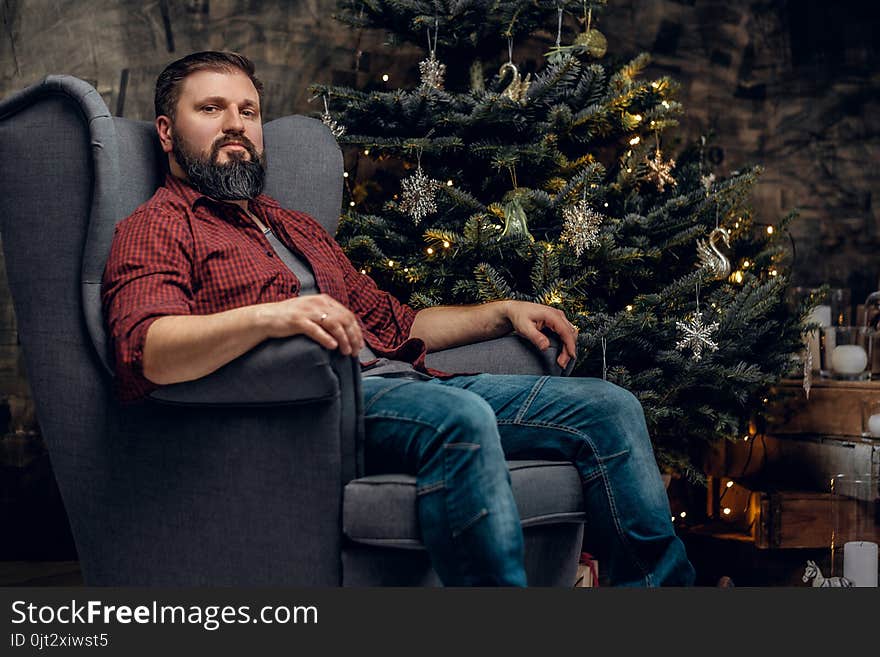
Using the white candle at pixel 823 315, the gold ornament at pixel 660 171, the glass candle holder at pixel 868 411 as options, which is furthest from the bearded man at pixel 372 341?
the white candle at pixel 823 315

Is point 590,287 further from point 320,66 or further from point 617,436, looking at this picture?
point 320,66

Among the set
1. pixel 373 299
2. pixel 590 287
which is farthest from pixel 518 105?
pixel 373 299

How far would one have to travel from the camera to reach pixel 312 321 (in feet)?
4.31

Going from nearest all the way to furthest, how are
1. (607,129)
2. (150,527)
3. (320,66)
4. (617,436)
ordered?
(150,527) → (617,436) → (607,129) → (320,66)

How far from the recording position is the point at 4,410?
3.01m

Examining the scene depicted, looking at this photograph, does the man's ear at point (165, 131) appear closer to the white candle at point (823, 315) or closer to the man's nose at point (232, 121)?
the man's nose at point (232, 121)

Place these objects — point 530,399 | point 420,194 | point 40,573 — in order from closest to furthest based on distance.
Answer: point 530,399 < point 420,194 < point 40,573

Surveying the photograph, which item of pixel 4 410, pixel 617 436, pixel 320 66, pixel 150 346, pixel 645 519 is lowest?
pixel 4 410

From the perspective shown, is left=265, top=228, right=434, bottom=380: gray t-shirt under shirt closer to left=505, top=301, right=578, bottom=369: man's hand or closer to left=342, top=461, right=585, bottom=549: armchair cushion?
left=505, top=301, right=578, bottom=369: man's hand

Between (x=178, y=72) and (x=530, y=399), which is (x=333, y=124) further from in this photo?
(x=530, y=399)

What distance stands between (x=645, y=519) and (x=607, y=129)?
1475 mm

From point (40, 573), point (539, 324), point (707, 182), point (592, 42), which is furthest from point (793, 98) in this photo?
point (40, 573)

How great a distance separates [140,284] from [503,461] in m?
0.64

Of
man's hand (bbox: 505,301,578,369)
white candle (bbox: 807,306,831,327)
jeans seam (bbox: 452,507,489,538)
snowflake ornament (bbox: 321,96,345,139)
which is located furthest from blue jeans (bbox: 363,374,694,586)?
white candle (bbox: 807,306,831,327)
